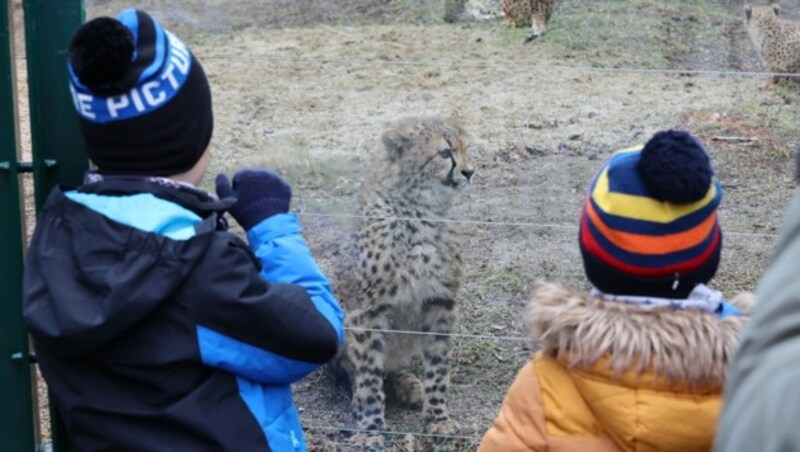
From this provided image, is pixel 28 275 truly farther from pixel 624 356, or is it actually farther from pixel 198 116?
pixel 624 356

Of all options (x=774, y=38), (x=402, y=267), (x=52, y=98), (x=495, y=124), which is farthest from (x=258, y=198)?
(x=774, y=38)

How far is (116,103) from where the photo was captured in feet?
6.31

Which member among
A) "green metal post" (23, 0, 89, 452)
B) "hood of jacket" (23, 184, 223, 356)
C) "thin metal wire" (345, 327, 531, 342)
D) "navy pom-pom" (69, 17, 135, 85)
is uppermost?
"navy pom-pom" (69, 17, 135, 85)

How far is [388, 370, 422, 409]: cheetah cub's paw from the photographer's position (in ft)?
12.2

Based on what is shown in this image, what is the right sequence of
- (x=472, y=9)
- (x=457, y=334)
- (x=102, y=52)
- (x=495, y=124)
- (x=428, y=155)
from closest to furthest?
(x=102, y=52)
(x=457, y=334)
(x=428, y=155)
(x=495, y=124)
(x=472, y=9)

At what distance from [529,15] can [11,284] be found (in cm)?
301

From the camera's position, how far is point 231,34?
181 inches

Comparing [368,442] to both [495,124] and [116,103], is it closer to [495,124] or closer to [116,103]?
[495,124]

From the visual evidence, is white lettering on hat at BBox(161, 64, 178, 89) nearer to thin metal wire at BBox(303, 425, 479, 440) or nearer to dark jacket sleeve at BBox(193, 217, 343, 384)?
dark jacket sleeve at BBox(193, 217, 343, 384)

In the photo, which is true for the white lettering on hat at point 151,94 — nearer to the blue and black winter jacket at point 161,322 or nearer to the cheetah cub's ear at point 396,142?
the blue and black winter jacket at point 161,322

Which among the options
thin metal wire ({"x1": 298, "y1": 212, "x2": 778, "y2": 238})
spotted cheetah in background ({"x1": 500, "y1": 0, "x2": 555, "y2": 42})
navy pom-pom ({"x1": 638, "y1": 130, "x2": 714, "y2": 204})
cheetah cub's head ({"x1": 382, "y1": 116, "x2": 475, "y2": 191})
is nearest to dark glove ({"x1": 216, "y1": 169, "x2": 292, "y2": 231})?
navy pom-pom ({"x1": 638, "y1": 130, "x2": 714, "y2": 204})

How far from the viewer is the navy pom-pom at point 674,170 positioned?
1770 millimetres

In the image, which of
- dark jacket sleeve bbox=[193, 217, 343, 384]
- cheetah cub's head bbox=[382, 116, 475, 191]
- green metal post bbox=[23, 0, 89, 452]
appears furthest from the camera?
cheetah cub's head bbox=[382, 116, 475, 191]

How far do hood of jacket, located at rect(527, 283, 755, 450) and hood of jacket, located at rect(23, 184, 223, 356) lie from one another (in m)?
0.58
